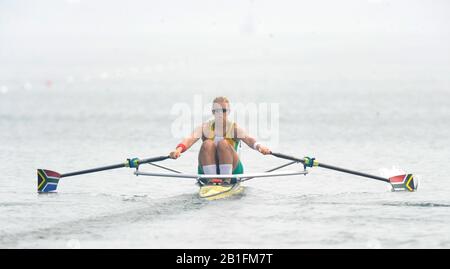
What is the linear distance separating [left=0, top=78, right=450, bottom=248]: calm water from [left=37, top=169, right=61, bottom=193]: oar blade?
0.59 metres

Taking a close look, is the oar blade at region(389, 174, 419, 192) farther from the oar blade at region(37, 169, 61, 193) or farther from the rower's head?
the oar blade at region(37, 169, 61, 193)

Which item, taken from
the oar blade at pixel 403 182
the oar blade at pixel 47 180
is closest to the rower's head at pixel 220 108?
the oar blade at pixel 47 180

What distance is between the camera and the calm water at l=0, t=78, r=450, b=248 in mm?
26844

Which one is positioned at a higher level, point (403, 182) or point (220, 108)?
point (220, 108)

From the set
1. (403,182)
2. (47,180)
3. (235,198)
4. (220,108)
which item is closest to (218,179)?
(235,198)

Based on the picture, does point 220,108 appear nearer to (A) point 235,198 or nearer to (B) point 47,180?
(A) point 235,198

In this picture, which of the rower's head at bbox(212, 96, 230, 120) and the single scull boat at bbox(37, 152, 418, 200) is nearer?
the single scull boat at bbox(37, 152, 418, 200)

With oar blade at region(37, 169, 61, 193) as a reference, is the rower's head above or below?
above

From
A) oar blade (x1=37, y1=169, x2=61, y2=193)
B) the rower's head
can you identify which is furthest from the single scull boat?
the rower's head

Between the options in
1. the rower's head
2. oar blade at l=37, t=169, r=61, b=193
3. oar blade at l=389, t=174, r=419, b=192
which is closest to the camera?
the rower's head

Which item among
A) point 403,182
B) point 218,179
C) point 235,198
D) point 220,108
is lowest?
point 235,198

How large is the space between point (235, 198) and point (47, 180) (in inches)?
221

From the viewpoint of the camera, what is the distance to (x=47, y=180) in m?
33.7

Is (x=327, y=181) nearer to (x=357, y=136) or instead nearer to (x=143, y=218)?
(x=143, y=218)
